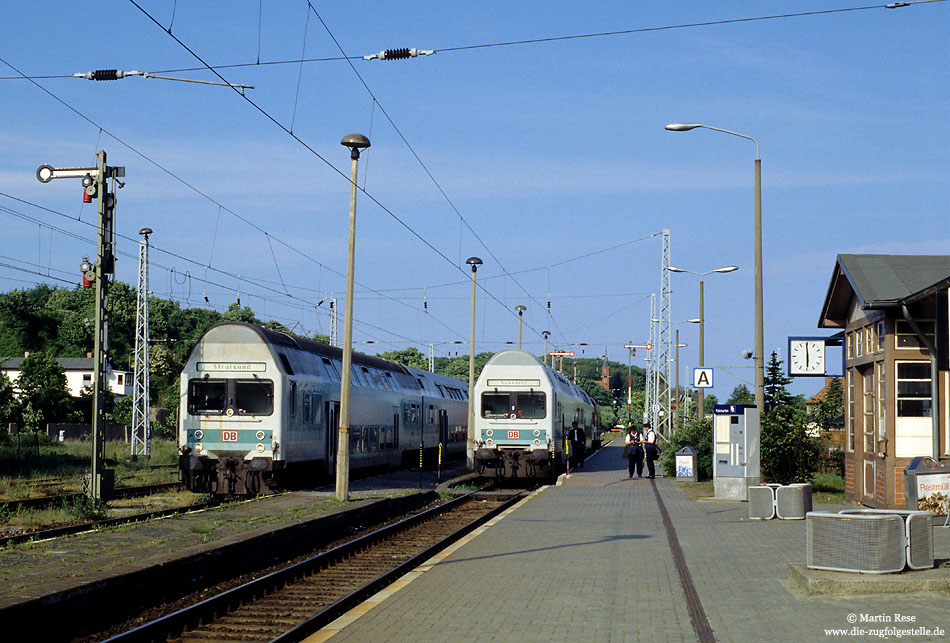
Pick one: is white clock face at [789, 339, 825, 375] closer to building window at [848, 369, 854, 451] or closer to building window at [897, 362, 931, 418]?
building window at [848, 369, 854, 451]

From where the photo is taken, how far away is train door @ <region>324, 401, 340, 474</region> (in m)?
26.8

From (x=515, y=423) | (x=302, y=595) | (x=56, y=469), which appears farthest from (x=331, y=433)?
(x=302, y=595)

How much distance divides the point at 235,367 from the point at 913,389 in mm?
13719

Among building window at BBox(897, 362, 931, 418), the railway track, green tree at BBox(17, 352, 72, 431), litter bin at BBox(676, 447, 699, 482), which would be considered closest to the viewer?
the railway track

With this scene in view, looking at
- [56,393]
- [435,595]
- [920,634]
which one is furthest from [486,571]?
[56,393]

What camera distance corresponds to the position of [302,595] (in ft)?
39.8

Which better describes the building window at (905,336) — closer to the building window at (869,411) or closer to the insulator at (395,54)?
the building window at (869,411)

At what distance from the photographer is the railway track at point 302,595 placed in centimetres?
981

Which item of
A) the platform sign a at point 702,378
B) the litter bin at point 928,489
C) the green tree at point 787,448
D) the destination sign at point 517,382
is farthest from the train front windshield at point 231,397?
the platform sign a at point 702,378

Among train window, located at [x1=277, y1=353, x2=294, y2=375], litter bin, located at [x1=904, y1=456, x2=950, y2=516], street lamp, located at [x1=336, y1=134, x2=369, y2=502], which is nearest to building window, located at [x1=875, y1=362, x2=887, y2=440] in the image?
litter bin, located at [x1=904, y1=456, x2=950, y2=516]

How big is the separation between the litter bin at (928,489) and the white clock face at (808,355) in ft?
25.5

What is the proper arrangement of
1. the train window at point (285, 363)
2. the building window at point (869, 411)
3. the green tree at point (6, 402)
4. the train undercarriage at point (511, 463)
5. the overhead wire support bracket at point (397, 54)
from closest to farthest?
the overhead wire support bracket at point (397, 54), the building window at point (869, 411), the train window at point (285, 363), the train undercarriage at point (511, 463), the green tree at point (6, 402)

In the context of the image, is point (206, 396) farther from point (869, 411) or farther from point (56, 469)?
point (869, 411)

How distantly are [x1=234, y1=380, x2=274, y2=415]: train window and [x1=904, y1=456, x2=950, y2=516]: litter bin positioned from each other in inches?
509
